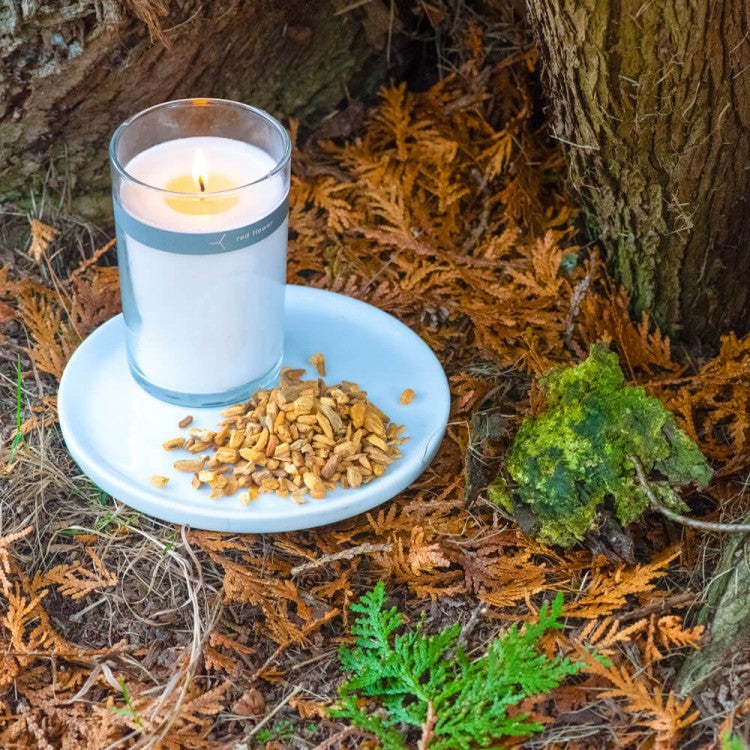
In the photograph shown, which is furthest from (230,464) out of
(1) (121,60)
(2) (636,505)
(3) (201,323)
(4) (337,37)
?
(4) (337,37)

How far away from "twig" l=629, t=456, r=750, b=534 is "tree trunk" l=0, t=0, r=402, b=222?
1292mm

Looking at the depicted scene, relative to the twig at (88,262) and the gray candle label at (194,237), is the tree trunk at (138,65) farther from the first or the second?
the gray candle label at (194,237)

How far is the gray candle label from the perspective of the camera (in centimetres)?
169

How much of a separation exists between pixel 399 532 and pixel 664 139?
3.00 feet

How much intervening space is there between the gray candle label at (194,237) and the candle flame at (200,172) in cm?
11

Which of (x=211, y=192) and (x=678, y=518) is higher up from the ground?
(x=211, y=192)

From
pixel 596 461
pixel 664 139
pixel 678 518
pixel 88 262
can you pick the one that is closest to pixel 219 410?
pixel 88 262

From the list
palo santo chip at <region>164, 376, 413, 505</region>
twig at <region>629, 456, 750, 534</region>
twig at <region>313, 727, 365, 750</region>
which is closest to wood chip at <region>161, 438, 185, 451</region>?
palo santo chip at <region>164, 376, 413, 505</region>

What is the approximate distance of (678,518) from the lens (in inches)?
67.5

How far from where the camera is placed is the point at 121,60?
2199 mm

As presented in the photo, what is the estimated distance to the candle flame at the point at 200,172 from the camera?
5.78 ft

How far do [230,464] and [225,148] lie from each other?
565 millimetres

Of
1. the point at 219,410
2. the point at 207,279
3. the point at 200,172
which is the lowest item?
the point at 219,410

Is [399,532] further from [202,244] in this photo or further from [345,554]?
[202,244]
